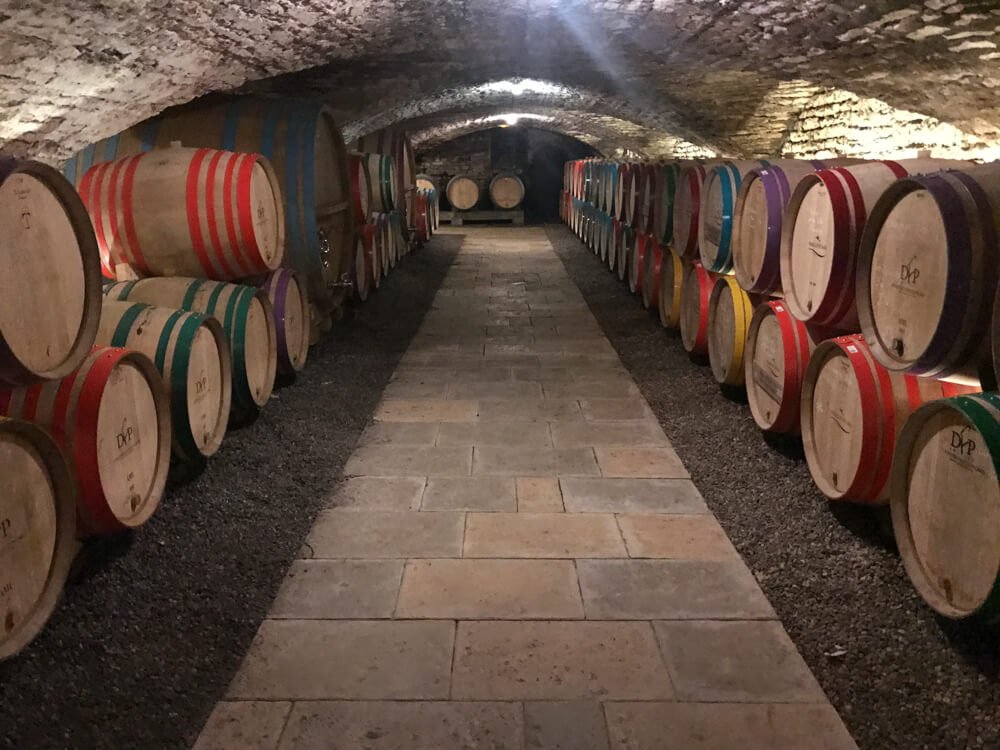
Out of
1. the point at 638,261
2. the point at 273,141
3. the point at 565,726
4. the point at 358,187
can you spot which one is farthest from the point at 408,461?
the point at 638,261

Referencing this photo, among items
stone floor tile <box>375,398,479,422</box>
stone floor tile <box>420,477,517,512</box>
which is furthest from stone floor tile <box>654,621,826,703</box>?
stone floor tile <box>375,398,479,422</box>

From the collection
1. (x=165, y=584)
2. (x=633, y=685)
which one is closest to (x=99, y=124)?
(x=165, y=584)

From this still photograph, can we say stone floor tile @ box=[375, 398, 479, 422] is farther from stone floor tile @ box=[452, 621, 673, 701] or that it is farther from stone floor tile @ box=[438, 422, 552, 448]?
stone floor tile @ box=[452, 621, 673, 701]

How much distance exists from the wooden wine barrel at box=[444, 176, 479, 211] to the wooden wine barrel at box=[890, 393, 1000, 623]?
14.1 metres

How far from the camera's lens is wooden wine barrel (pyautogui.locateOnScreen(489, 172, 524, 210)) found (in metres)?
15.3

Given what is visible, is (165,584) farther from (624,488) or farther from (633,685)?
(624,488)

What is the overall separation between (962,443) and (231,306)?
2.92m

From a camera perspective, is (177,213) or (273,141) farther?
(273,141)

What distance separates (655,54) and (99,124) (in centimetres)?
382

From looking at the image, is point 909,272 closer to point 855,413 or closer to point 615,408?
point 855,413

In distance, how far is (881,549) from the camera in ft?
8.29

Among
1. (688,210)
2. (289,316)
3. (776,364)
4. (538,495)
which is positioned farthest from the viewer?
(688,210)

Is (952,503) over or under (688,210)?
under

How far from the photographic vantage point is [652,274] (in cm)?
599
